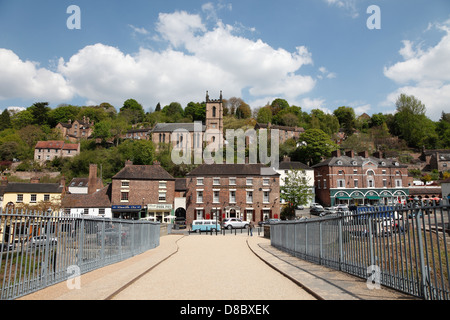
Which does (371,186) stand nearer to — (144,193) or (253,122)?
(144,193)

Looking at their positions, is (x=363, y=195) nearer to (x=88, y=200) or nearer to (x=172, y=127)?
(x=88, y=200)

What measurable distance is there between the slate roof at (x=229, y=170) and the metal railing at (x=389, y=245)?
36.3m

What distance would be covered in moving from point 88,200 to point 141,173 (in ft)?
27.4

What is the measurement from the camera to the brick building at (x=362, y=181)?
56.0 metres

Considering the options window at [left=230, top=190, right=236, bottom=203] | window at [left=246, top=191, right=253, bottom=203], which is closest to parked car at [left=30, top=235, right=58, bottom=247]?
window at [left=230, top=190, right=236, bottom=203]

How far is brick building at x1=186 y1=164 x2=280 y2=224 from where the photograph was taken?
157ft

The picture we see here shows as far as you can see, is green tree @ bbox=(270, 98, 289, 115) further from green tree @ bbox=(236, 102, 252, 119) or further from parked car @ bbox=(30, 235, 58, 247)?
parked car @ bbox=(30, 235, 58, 247)

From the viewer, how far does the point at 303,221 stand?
13.7 m

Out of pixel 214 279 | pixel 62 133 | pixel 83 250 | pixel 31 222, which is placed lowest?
pixel 214 279

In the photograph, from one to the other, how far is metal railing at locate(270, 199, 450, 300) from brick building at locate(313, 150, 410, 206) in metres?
46.4

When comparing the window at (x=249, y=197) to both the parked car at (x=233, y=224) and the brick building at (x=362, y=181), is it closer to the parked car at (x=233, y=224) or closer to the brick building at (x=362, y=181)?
the parked car at (x=233, y=224)

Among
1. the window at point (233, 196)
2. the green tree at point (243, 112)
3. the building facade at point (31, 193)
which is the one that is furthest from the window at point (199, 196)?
the green tree at point (243, 112)

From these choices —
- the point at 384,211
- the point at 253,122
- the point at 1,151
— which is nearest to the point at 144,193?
the point at 384,211

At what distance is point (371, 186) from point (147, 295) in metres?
57.5
